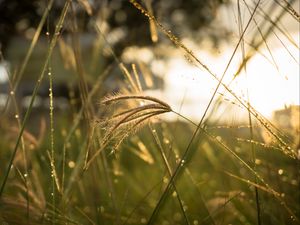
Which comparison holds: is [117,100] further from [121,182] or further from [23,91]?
[23,91]

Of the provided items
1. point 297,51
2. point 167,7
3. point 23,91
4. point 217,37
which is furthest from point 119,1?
point 297,51

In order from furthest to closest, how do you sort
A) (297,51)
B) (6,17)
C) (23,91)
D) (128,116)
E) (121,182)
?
(23,91), (6,17), (121,182), (297,51), (128,116)

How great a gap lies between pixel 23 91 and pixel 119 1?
38.9 ft

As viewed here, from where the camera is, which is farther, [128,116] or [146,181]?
[146,181]

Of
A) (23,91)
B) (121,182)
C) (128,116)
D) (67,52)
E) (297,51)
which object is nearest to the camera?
(128,116)

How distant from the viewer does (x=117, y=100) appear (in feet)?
3.18

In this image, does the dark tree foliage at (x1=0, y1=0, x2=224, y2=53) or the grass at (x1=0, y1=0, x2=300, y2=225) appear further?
the dark tree foliage at (x1=0, y1=0, x2=224, y2=53)

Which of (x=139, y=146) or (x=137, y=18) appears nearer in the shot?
(x=139, y=146)

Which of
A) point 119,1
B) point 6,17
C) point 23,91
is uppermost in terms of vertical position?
point 119,1

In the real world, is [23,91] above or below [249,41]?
below

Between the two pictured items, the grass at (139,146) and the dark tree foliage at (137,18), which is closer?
the grass at (139,146)

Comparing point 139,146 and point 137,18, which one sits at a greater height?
point 139,146

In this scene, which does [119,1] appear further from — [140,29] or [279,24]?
[279,24]

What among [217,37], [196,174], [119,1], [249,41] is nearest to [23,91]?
[119,1]
